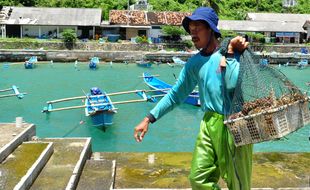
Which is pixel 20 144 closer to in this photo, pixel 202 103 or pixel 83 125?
pixel 202 103

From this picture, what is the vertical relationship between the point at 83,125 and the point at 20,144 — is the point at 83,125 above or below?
below

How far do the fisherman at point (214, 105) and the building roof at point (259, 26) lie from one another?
44224 mm

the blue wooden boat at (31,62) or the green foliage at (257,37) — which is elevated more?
the green foliage at (257,37)

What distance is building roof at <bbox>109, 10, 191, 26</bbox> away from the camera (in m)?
45.3

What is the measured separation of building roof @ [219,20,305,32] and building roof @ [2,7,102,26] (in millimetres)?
13303

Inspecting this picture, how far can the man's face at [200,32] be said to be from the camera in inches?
128

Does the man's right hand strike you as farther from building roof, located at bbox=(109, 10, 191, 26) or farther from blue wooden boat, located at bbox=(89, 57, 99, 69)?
building roof, located at bbox=(109, 10, 191, 26)

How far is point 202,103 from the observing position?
3.37 meters

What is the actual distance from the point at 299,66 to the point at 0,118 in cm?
2922

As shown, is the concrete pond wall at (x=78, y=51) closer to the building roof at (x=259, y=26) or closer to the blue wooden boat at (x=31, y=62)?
the blue wooden boat at (x=31, y=62)

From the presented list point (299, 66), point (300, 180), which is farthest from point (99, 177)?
point (299, 66)

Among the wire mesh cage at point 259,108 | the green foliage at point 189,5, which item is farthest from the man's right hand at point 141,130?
the green foliage at point 189,5

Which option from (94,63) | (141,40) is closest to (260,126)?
(94,63)

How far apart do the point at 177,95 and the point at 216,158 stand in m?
0.56
